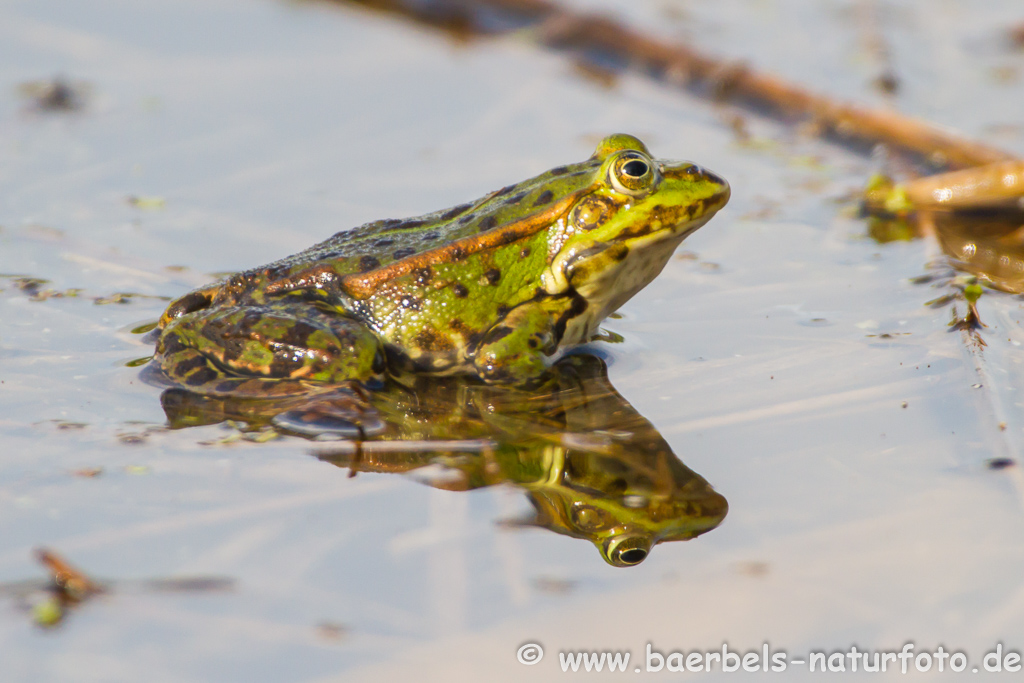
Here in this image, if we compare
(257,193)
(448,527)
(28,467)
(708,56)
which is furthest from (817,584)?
(708,56)

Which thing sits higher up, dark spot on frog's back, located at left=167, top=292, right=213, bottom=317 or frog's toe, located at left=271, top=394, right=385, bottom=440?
dark spot on frog's back, located at left=167, top=292, right=213, bottom=317

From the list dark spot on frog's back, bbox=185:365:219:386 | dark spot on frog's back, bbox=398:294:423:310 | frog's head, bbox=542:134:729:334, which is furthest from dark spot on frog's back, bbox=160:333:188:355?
frog's head, bbox=542:134:729:334

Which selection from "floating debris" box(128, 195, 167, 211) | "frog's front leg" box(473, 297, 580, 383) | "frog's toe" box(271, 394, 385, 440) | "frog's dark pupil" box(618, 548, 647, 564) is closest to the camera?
"frog's dark pupil" box(618, 548, 647, 564)

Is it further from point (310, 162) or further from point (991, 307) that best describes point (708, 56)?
point (991, 307)

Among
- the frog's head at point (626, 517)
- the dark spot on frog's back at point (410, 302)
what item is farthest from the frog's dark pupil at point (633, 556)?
the dark spot on frog's back at point (410, 302)

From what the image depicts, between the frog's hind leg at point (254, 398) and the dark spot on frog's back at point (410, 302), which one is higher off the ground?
the dark spot on frog's back at point (410, 302)

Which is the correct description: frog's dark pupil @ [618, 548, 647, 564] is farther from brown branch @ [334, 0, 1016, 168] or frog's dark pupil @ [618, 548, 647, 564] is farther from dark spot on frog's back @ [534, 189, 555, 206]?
brown branch @ [334, 0, 1016, 168]

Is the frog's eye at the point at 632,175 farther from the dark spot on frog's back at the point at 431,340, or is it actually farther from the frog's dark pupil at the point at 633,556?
the frog's dark pupil at the point at 633,556

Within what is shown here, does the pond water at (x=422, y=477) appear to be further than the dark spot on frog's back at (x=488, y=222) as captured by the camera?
No
